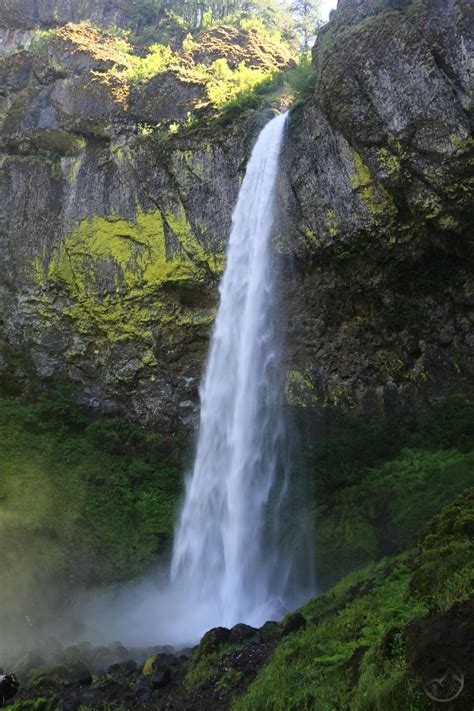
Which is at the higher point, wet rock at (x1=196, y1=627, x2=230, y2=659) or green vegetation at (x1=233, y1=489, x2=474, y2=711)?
wet rock at (x1=196, y1=627, x2=230, y2=659)

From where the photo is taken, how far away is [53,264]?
18.0 metres

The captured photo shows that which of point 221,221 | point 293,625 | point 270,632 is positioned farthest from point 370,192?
point 270,632

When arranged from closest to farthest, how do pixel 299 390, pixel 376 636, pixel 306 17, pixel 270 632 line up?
pixel 376 636, pixel 270 632, pixel 299 390, pixel 306 17

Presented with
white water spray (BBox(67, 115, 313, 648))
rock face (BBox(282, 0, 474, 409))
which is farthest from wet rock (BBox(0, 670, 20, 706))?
rock face (BBox(282, 0, 474, 409))

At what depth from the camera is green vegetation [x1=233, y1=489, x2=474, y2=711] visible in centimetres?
408

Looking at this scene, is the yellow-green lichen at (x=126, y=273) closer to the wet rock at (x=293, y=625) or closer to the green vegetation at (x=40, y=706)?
the wet rock at (x=293, y=625)

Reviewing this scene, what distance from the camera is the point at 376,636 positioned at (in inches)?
209

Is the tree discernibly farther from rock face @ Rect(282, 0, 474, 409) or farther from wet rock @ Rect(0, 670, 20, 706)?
wet rock @ Rect(0, 670, 20, 706)

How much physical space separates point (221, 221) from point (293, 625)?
11.9 metres

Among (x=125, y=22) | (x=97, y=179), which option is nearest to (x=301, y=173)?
(x=97, y=179)

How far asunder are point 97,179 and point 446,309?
1151 cm

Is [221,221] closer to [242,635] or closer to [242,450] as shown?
[242,450]

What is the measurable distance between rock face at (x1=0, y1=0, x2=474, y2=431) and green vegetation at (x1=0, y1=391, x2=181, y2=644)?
3.68 feet

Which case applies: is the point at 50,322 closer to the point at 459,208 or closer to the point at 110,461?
the point at 110,461
